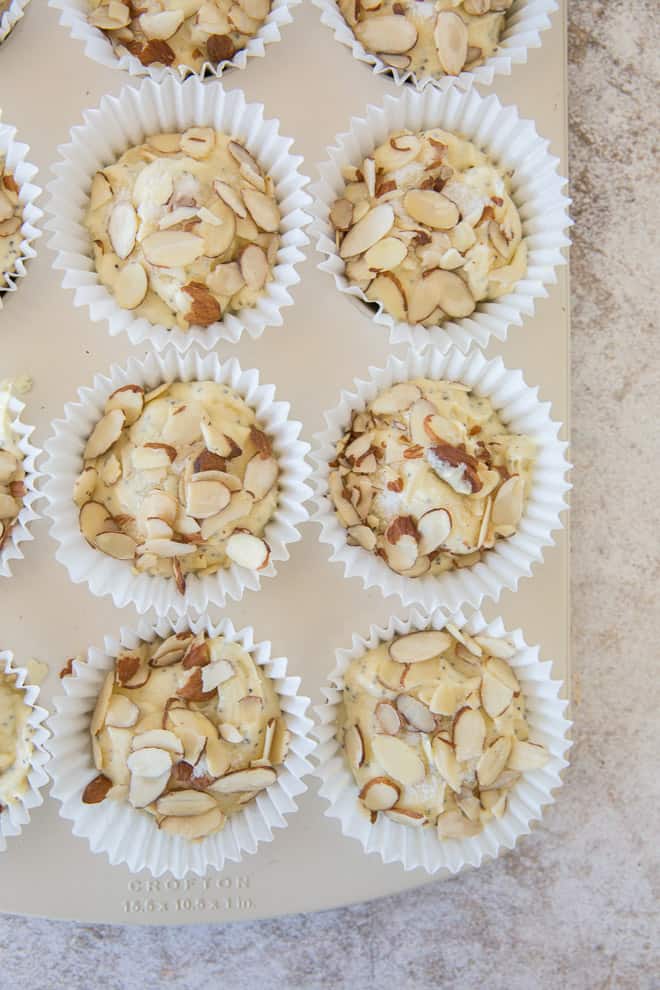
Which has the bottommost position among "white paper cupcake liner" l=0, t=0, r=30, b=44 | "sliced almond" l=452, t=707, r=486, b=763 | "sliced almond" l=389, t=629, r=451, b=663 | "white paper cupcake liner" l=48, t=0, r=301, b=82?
"sliced almond" l=452, t=707, r=486, b=763

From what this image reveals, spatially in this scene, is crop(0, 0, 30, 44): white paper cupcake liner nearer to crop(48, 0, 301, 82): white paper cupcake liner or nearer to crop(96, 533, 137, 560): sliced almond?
crop(48, 0, 301, 82): white paper cupcake liner

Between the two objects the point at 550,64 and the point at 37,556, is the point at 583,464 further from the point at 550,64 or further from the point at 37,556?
the point at 37,556

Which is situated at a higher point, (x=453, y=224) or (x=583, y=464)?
(x=453, y=224)

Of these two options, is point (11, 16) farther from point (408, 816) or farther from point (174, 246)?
point (408, 816)

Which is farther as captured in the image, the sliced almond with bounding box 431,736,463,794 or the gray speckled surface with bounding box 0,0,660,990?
the gray speckled surface with bounding box 0,0,660,990

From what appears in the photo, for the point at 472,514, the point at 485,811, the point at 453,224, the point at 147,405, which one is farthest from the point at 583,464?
the point at 147,405

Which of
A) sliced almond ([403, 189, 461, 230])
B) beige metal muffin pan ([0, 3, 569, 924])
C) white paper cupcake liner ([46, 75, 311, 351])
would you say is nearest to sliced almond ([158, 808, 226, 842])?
beige metal muffin pan ([0, 3, 569, 924])

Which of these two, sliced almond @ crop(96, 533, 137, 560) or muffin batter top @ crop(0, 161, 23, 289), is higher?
muffin batter top @ crop(0, 161, 23, 289)
